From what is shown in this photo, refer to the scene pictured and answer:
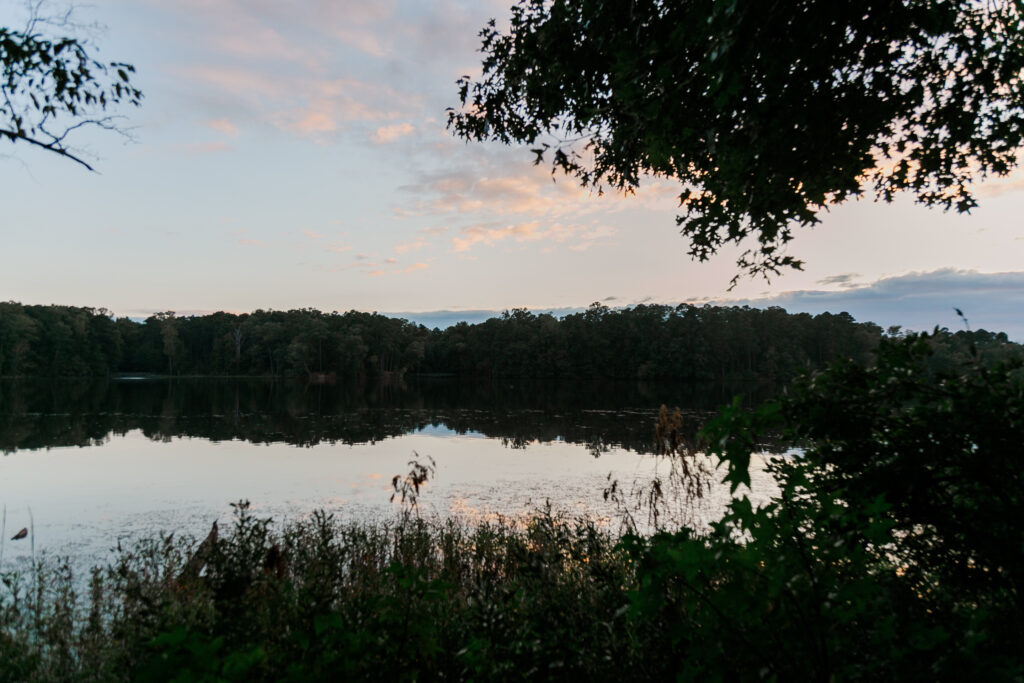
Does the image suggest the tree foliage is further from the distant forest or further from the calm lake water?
the distant forest

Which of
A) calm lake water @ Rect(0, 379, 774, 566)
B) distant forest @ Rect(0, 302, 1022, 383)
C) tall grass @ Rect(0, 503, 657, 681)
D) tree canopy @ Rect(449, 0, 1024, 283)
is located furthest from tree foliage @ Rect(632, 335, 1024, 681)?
distant forest @ Rect(0, 302, 1022, 383)

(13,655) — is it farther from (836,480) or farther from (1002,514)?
(1002,514)

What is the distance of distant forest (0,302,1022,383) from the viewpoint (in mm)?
89688

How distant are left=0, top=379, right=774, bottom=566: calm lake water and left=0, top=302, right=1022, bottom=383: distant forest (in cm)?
6286

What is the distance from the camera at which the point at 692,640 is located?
Result: 7.73ft

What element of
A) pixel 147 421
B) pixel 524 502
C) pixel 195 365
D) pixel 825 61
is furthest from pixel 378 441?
pixel 195 365

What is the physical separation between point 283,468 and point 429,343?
101m

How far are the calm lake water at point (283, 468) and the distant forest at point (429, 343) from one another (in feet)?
206

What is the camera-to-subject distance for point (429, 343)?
118 m

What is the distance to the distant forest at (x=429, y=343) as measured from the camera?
294 ft

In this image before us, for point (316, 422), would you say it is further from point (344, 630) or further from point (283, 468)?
point (344, 630)

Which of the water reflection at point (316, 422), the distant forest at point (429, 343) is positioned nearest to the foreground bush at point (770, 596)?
the water reflection at point (316, 422)

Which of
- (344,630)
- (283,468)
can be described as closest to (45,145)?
(344,630)

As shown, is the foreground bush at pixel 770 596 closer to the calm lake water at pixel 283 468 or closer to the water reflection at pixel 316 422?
the calm lake water at pixel 283 468
